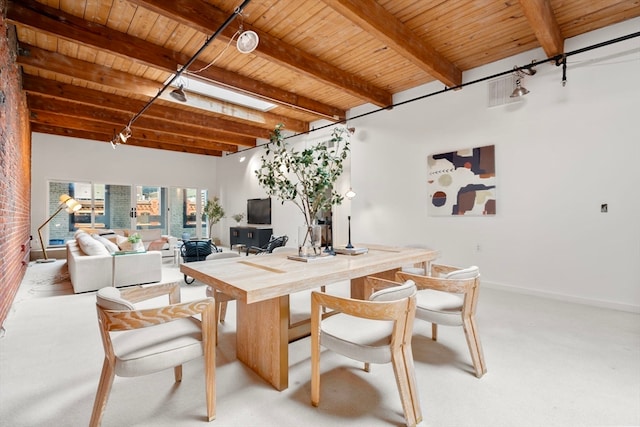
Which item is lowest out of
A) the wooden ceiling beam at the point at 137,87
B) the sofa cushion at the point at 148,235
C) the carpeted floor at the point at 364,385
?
the carpeted floor at the point at 364,385

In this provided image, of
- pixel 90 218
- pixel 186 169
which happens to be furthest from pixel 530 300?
pixel 90 218

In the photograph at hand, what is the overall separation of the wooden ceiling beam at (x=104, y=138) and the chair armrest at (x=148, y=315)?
28.2 ft

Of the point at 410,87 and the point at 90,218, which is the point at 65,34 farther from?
the point at 90,218

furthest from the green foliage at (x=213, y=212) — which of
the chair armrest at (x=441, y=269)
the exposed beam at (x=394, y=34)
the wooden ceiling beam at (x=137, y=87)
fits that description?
the chair armrest at (x=441, y=269)

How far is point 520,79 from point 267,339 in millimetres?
4469

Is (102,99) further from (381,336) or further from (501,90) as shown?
(501,90)

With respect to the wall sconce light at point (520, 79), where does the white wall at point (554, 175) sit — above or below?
below

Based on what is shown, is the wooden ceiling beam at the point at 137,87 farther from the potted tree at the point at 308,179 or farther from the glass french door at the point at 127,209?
the glass french door at the point at 127,209

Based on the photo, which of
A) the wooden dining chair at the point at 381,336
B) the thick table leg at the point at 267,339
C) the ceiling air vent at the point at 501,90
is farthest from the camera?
the ceiling air vent at the point at 501,90

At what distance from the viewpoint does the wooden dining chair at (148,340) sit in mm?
1409

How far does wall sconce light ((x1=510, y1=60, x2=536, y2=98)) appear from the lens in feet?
12.3

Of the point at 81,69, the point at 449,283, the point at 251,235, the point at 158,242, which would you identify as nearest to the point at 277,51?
the point at 81,69

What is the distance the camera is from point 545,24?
9.79ft

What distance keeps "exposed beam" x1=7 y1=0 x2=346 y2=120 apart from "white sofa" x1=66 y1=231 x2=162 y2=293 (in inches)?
108
